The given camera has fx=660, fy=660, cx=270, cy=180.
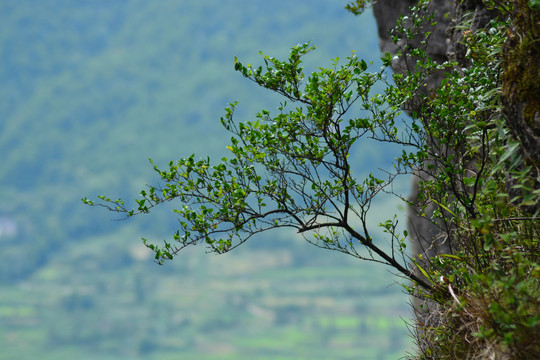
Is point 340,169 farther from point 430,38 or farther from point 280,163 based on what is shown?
point 430,38

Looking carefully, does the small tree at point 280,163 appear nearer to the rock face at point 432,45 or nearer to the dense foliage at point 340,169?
the dense foliage at point 340,169

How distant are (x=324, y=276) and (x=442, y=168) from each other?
171732 mm

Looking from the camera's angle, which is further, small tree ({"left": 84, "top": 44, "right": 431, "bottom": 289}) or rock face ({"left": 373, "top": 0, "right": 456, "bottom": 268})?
rock face ({"left": 373, "top": 0, "right": 456, "bottom": 268})

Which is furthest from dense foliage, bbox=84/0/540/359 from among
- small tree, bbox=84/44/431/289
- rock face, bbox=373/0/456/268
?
rock face, bbox=373/0/456/268

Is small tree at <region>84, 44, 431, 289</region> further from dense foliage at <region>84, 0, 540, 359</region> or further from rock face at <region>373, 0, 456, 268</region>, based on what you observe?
rock face at <region>373, 0, 456, 268</region>

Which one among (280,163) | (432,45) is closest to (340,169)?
(280,163)

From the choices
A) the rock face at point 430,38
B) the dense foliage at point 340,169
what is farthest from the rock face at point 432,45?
the dense foliage at point 340,169

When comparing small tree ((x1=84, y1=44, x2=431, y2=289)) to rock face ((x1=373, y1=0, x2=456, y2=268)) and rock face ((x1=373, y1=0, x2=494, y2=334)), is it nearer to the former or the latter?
rock face ((x1=373, y1=0, x2=494, y2=334))

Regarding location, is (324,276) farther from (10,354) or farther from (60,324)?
(10,354)

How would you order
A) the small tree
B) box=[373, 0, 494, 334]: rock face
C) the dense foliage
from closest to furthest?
the dense foliage
the small tree
box=[373, 0, 494, 334]: rock face

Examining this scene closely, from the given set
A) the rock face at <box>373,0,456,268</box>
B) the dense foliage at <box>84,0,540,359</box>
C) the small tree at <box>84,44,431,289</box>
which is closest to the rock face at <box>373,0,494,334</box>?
the rock face at <box>373,0,456,268</box>

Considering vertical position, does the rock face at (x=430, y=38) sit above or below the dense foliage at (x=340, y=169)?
above

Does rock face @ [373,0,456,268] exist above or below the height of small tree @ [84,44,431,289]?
above

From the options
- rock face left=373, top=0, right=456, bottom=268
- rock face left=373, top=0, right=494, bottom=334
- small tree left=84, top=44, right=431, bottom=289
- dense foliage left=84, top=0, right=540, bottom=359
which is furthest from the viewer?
rock face left=373, top=0, right=456, bottom=268
